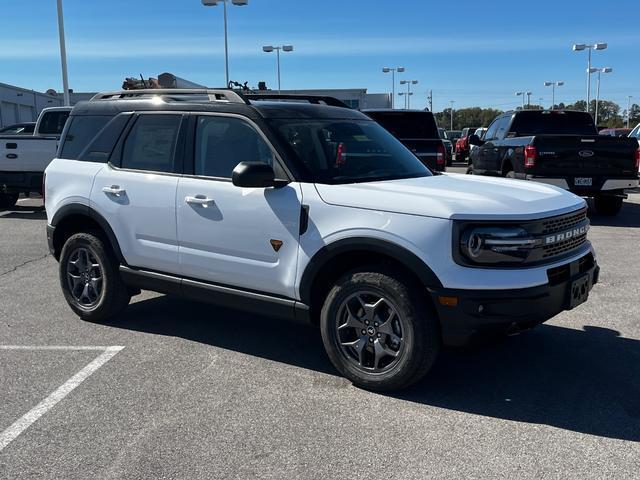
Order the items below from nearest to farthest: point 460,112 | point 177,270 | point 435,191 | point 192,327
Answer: point 435,191, point 177,270, point 192,327, point 460,112

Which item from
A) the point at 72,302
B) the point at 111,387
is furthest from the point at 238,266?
the point at 72,302

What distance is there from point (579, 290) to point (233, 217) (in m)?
2.38

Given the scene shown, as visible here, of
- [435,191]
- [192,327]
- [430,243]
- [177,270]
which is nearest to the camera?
[430,243]

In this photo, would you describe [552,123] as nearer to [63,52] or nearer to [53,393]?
[53,393]

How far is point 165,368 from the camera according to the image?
4578 millimetres

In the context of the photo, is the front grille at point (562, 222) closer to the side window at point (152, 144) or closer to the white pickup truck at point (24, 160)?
the side window at point (152, 144)

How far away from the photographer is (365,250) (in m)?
4.02

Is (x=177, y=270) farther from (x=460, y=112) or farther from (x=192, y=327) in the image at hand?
(x=460, y=112)

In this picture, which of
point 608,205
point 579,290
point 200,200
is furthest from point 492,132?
point 200,200

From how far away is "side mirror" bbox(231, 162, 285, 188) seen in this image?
416 cm

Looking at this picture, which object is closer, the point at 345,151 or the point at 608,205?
the point at 345,151

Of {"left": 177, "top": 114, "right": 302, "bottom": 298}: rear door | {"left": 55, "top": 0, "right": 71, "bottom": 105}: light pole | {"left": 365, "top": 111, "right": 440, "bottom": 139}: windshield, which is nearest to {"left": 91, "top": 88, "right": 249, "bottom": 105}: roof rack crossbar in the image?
{"left": 177, "top": 114, "right": 302, "bottom": 298}: rear door

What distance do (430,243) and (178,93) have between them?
105 inches

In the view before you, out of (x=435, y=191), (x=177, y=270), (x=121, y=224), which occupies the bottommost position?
(x=177, y=270)
